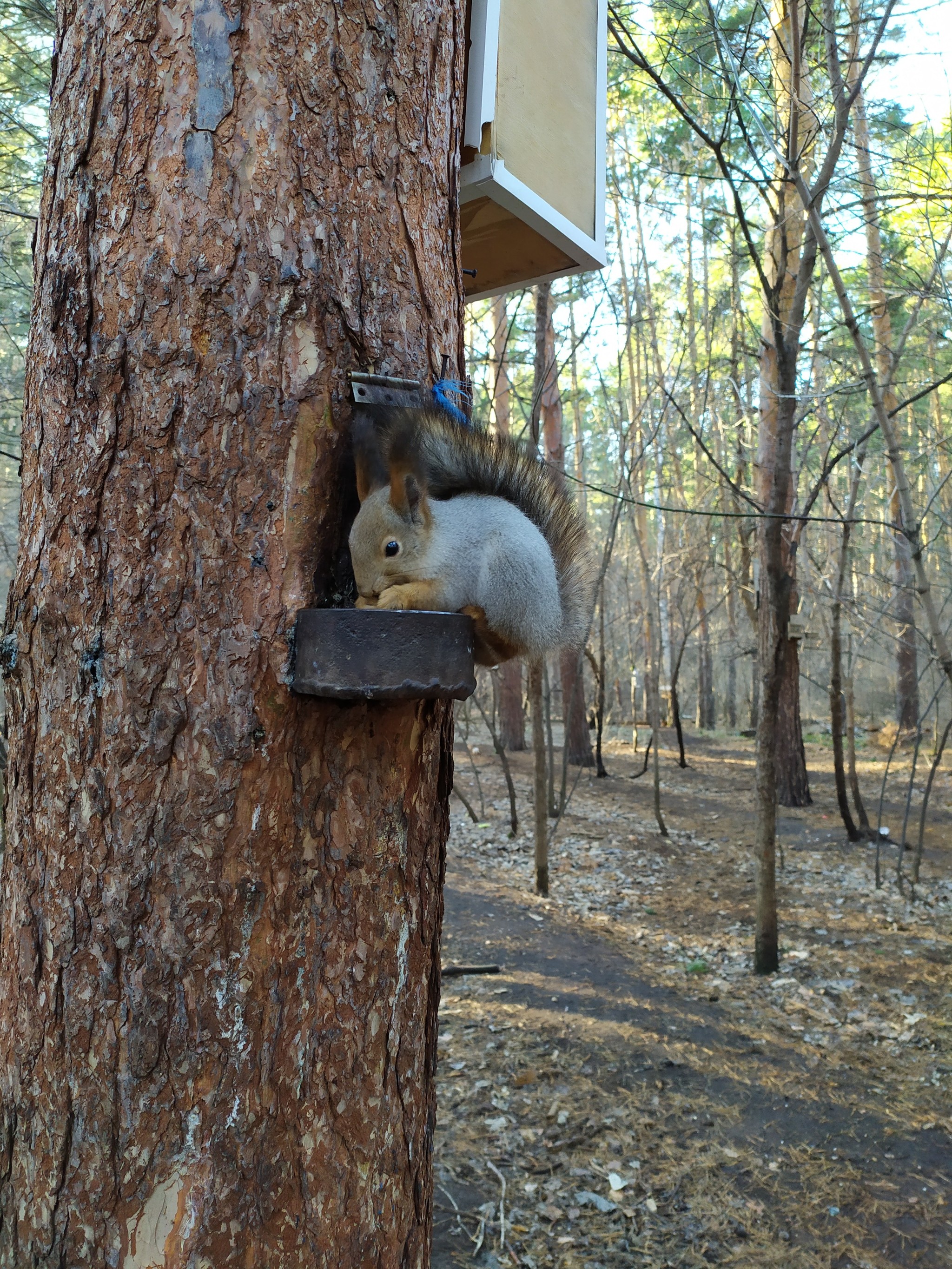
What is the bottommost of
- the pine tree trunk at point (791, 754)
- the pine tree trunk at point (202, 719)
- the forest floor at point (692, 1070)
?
the forest floor at point (692, 1070)

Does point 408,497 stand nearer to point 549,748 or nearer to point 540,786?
point 540,786

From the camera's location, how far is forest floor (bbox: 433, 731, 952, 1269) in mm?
2588

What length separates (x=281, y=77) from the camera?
1000mm

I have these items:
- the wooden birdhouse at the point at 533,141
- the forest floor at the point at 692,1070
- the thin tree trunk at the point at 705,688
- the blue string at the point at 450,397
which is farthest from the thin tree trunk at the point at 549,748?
the thin tree trunk at the point at 705,688

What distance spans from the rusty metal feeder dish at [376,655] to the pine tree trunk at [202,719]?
5 cm

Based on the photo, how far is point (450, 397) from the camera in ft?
3.77

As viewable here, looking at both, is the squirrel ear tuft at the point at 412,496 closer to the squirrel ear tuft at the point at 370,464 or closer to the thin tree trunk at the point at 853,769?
the squirrel ear tuft at the point at 370,464


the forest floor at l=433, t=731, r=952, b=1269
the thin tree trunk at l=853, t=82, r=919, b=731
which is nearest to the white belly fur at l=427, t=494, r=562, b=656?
the forest floor at l=433, t=731, r=952, b=1269

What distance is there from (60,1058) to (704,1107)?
118 inches

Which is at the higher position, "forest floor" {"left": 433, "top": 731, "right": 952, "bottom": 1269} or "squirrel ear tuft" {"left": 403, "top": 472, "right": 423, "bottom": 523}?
"squirrel ear tuft" {"left": 403, "top": 472, "right": 423, "bottom": 523}

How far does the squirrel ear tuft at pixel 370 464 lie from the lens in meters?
0.97

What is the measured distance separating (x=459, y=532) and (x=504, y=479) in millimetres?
159

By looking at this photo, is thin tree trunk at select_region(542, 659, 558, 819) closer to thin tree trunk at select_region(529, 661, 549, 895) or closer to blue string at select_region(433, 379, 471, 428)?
thin tree trunk at select_region(529, 661, 549, 895)

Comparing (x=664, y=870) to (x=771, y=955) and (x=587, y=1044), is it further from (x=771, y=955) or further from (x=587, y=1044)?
(x=587, y=1044)
